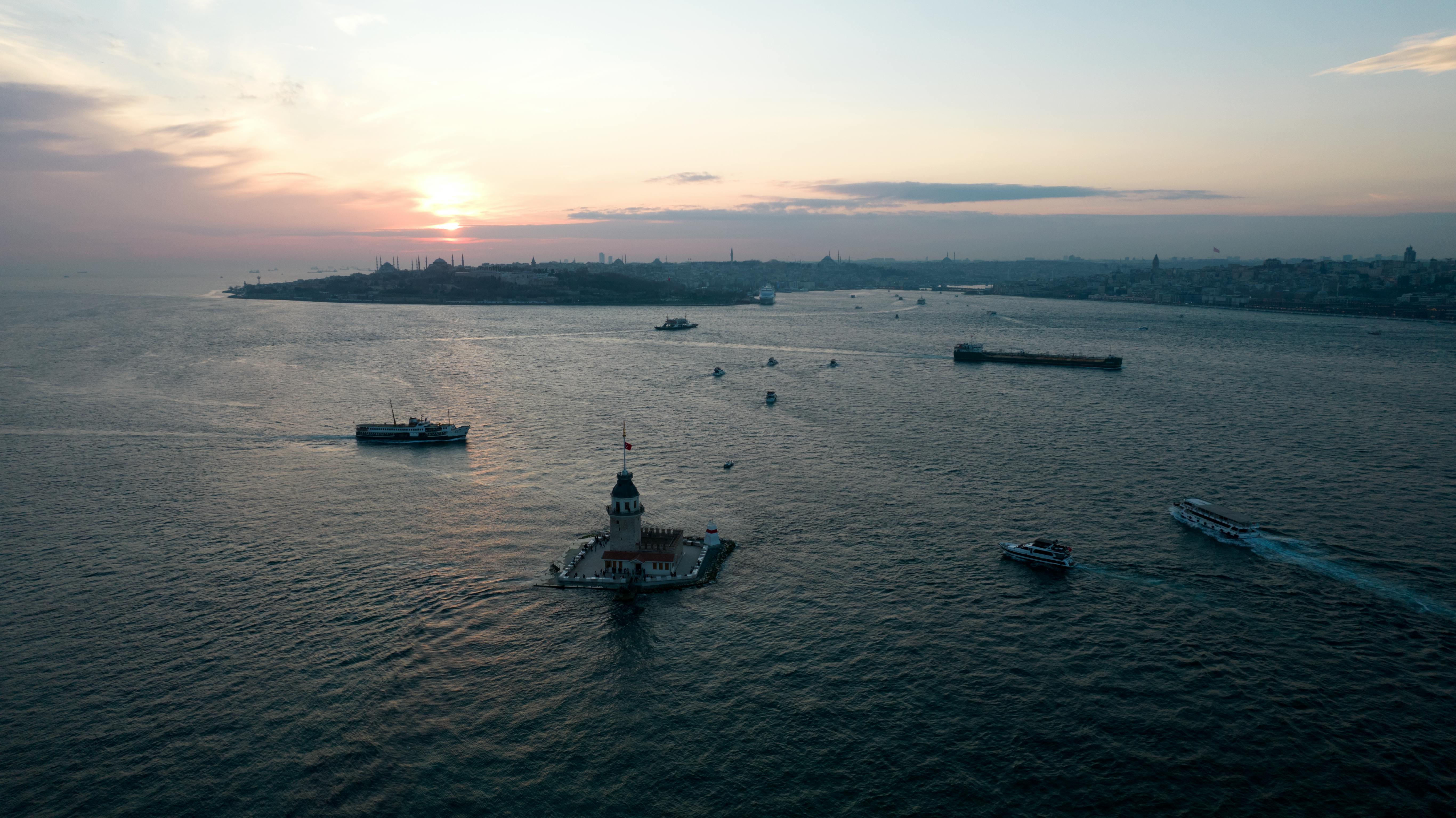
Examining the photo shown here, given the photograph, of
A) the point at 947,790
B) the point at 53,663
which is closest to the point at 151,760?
the point at 53,663

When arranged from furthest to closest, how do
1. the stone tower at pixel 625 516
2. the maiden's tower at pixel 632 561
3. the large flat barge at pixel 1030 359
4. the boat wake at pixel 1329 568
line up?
the large flat barge at pixel 1030 359
the stone tower at pixel 625 516
the maiden's tower at pixel 632 561
the boat wake at pixel 1329 568

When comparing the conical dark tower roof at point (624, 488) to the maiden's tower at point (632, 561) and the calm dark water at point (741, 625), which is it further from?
the calm dark water at point (741, 625)

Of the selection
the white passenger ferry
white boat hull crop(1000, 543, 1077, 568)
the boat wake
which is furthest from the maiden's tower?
the boat wake

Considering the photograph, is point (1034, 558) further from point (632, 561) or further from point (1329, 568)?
point (632, 561)

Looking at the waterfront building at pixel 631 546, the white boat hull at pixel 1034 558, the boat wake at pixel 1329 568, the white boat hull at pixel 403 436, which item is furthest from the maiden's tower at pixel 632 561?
the white boat hull at pixel 403 436

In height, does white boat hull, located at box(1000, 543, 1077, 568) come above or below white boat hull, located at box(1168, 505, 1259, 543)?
below

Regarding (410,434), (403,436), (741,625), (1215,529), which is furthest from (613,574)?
(403,436)

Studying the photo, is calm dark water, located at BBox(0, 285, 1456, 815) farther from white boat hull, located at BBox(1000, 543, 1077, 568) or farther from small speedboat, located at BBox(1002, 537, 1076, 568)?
small speedboat, located at BBox(1002, 537, 1076, 568)
